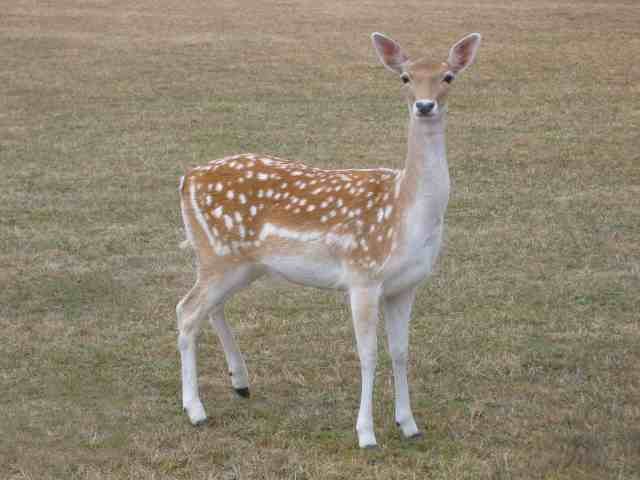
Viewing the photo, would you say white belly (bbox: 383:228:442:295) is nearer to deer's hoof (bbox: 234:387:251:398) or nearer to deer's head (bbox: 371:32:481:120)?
deer's head (bbox: 371:32:481:120)

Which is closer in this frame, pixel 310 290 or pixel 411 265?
pixel 411 265

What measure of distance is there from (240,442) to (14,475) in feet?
3.63

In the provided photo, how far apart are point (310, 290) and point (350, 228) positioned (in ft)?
8.70

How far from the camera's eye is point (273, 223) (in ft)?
18.8

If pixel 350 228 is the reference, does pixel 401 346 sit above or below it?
below

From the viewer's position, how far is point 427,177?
17.7 feet

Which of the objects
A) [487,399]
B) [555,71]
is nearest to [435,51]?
[555,71]

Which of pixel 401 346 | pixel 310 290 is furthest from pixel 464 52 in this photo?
pixel 310 290

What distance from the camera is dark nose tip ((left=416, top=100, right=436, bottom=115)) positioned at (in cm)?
515

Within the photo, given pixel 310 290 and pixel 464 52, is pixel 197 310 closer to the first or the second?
pixel 464 52

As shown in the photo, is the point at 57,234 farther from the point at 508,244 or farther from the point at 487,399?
the point at 487,399

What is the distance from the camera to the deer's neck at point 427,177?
535cm

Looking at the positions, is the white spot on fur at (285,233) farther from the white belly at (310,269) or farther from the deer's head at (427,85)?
the deer's head at (427,85)

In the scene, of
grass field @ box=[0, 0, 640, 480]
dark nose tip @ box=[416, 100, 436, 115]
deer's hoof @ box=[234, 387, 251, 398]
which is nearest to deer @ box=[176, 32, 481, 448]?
dark nose tip @ box=[416, 100, 436, 115]
